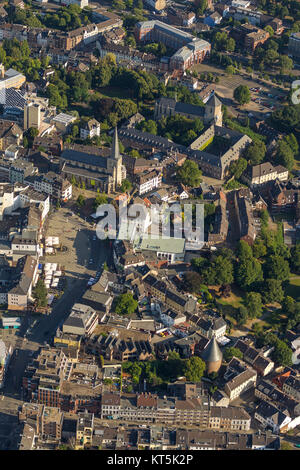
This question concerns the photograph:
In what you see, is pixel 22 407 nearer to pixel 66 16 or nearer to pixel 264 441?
pixel 264 441

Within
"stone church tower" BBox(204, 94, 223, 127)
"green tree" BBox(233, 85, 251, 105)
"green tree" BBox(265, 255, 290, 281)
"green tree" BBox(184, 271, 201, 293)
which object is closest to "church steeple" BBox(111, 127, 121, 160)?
"green tree" BBox(184, 271, 201, 293)

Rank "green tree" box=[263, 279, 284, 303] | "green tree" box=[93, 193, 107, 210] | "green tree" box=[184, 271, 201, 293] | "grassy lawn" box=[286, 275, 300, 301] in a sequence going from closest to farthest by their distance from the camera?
"green tree" box=[184, 271, 201, 293]
"green tree" box=[263, 279, 284, 303]
"grassy lawn" box=[286, 275, 300, 301]
"green tree" box=[93, 193, 107, 210]

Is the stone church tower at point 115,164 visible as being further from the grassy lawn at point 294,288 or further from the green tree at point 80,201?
the grassy lawn at point 294,288

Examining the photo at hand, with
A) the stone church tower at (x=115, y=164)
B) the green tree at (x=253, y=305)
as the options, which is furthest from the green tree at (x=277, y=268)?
the stone church tower at (x=115, y=164)

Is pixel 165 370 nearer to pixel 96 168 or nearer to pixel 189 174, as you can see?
pixel 96 168

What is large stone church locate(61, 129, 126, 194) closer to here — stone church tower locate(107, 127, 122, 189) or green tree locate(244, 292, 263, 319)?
stone church tower locate(107, 127, 122, 189)

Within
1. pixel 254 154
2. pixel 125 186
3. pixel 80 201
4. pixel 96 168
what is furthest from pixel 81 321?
pixel 254 154
